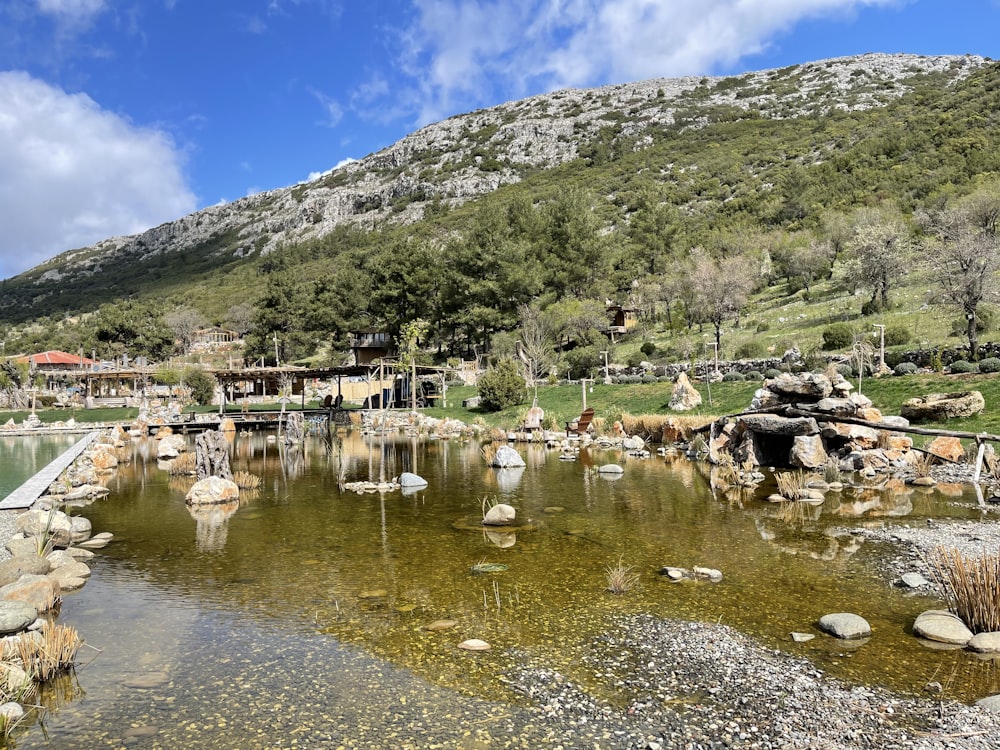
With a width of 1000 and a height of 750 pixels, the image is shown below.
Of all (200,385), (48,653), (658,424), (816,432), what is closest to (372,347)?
(200,385)

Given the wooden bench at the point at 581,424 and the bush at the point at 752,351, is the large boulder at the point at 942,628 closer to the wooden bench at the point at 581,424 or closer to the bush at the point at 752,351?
the wooden bench at the point at 581,424

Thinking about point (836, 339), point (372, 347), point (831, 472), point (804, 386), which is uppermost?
point (372, 347)

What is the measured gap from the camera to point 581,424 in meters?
30.9

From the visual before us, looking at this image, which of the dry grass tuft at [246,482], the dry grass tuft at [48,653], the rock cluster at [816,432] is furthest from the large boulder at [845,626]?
the dry grass tuft at [246,482]

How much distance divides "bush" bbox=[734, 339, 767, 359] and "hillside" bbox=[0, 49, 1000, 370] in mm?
18404

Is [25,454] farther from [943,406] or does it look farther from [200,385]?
[943,406]

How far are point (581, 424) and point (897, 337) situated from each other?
16.6 m

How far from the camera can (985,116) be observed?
64250mm

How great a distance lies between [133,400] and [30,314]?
86810 mm

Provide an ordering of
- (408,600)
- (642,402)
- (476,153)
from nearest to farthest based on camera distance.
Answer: (408,600)
(642,402)
(476,153)

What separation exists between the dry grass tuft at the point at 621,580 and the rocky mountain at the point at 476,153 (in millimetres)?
116786

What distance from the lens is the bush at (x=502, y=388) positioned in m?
38.1

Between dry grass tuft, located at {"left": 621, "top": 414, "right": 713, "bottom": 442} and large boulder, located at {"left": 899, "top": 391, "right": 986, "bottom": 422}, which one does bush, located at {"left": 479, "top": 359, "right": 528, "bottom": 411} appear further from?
large boulder, located at {"left": 899, "top": 391, "right": 986, "bottom": 422}

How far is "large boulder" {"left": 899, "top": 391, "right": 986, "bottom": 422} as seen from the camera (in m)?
19.7
